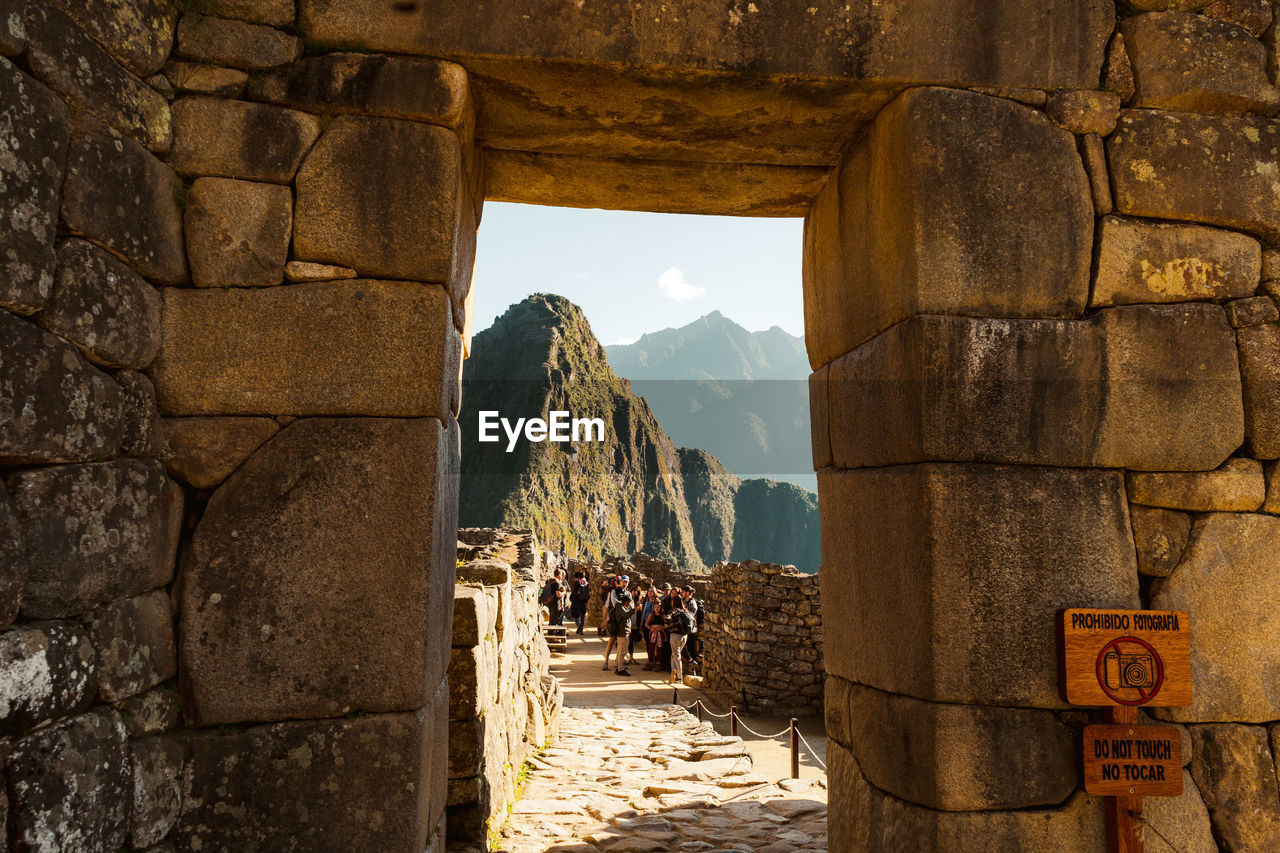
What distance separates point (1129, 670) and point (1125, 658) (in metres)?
0.04

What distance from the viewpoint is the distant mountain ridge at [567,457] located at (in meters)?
60.1

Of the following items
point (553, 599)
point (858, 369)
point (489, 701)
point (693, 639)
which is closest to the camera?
point (858, 369)

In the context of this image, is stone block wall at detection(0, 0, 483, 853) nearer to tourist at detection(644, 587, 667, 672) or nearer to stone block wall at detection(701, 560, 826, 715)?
stone block wall at detection(701, 560, 826, 715)

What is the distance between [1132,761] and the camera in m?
2.23

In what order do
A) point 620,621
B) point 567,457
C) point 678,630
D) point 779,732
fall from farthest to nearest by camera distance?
1. point 567,457
2. point 620,621
3. point 678,630
4. point 779,732

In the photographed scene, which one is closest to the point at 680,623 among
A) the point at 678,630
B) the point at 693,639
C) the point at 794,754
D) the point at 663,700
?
the point at 678,630

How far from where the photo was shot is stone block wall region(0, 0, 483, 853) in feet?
6.05

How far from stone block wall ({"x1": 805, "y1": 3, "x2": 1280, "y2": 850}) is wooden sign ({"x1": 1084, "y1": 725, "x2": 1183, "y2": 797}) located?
0.08 metres

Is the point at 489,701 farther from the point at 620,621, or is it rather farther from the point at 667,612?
the point at 620,621

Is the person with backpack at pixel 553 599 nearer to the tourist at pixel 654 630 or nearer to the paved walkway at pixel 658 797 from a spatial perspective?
the tourist at pixel 654 630

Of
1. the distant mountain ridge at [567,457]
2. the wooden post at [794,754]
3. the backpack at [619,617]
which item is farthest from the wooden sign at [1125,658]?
the distant mountain ridge at [567,457]

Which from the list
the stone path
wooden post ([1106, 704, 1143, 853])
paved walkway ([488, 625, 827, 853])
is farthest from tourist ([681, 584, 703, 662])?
wooden post ([1106, 704, 1143, 853])

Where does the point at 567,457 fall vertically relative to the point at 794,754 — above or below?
above

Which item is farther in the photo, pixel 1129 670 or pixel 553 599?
pixel 553 599
